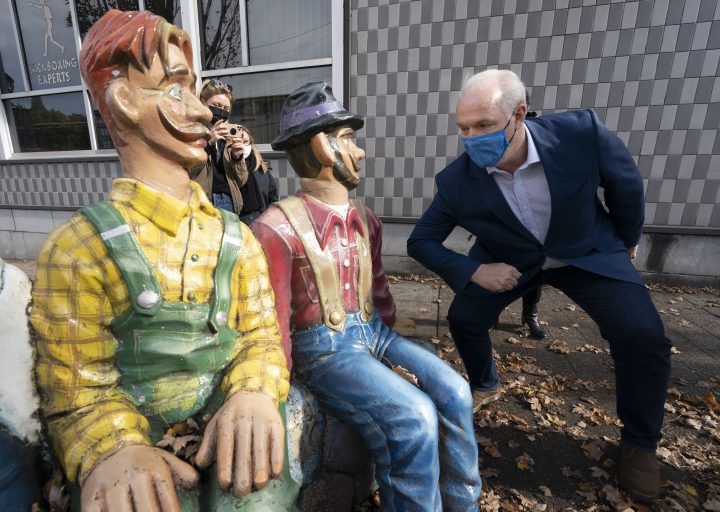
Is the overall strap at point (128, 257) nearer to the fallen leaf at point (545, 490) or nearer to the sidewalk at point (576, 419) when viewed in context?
the sidewalk at point (576, 419)

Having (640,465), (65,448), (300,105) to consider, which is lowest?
(640,465)

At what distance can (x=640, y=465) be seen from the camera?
2.02 meters

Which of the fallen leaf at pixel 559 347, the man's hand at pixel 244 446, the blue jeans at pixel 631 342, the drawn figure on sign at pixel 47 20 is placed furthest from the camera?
the drawn figure on sign at pixel 47 20

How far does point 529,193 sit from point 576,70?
360cm

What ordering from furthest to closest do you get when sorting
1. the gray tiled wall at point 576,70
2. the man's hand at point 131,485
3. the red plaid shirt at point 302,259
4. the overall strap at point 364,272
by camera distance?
the gray tiled wall at point 576,70 → the overall strap at point 364,272 → the red plaid shirt at point 302,259 → the man's hand at point 131,485

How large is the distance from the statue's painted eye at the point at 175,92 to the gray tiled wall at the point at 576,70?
4405 millimetres

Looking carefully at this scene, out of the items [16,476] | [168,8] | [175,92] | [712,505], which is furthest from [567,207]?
[168,8]

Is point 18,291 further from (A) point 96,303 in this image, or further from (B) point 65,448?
(B) point 65,448

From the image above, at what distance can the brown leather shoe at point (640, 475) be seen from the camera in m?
1.99

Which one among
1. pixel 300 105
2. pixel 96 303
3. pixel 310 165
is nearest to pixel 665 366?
pixel 310 165

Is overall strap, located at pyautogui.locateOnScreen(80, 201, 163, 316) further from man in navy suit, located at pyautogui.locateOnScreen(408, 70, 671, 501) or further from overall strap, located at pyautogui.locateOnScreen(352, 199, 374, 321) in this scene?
man in navy suit, located at pyautogui.locateOnScreen(408, 70, 671, 501)

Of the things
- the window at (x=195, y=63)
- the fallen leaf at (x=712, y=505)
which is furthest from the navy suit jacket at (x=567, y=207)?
the window at (x=195, y=63)

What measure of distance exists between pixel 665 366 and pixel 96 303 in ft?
7.78

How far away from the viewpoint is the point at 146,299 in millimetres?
1119
